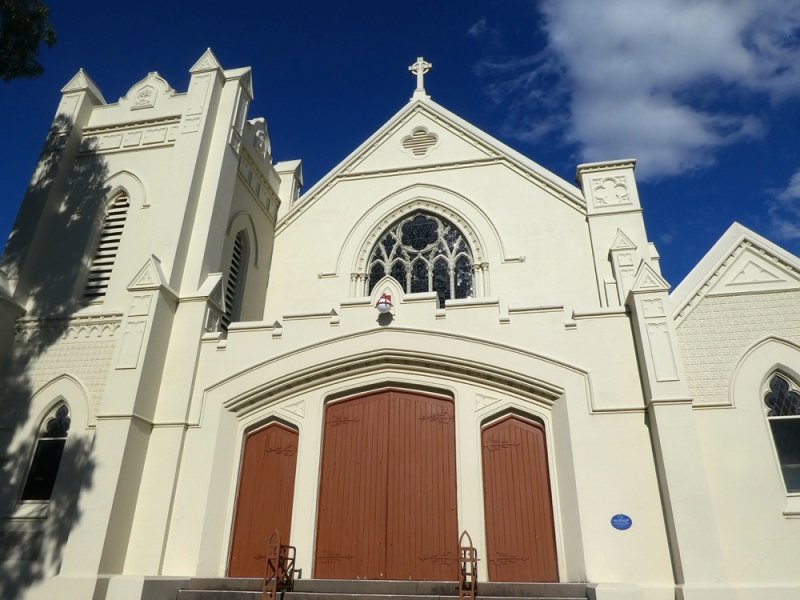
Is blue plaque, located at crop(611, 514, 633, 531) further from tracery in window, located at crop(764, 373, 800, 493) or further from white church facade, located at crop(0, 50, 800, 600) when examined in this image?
tracery in window, located at crop(764, 373, 800, 493)

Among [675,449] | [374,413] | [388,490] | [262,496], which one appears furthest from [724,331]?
[262,496]

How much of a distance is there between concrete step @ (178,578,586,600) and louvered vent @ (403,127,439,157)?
38.3 ft

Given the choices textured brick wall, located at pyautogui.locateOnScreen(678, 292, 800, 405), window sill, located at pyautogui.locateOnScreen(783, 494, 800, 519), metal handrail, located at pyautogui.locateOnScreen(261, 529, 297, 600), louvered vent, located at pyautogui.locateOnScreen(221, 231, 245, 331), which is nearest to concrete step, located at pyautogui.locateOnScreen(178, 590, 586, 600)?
metal handrail, located at pyautogui.locateOnScreen(261, 529, 297, 600)

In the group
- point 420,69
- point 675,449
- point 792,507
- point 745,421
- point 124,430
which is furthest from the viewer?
point 420,69

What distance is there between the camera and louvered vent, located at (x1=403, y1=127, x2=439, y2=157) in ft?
55.3

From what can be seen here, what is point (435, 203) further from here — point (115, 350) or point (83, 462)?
point (83, 462)

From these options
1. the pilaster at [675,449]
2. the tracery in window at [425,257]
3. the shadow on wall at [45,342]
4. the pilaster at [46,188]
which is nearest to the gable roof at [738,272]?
the pilaster at [675,449]

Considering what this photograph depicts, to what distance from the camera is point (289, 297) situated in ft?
50.0

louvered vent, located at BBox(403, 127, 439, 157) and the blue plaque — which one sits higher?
louvered vent, located at BBox(403, 127, 439, 157)

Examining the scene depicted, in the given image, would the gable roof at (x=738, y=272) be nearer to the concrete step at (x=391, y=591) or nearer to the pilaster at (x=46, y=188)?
the concrete step at (x=391, y=591)

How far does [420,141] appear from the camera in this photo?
1709cm

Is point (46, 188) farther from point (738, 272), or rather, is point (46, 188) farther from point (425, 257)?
point (738, 272)

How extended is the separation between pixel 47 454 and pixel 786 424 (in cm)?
1282

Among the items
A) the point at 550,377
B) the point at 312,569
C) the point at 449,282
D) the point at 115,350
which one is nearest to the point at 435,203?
the point at 449,282
